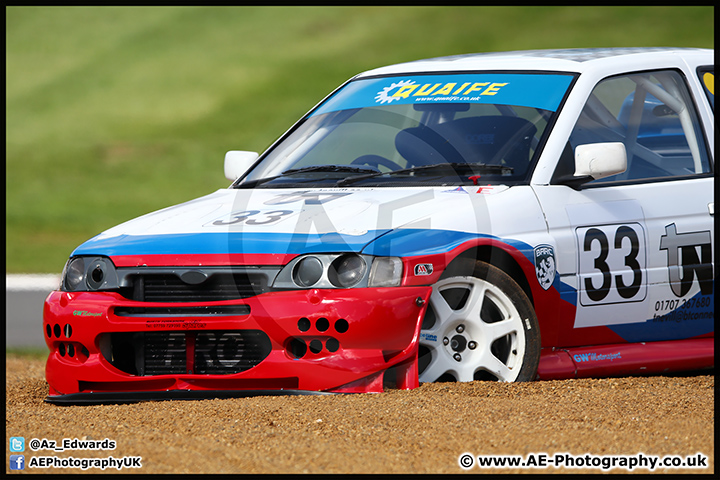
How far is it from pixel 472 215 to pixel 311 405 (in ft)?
4.13

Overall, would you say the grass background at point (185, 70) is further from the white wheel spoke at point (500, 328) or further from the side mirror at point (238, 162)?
the white wheel spoke at point (500, 328)

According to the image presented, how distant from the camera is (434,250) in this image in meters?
5.09

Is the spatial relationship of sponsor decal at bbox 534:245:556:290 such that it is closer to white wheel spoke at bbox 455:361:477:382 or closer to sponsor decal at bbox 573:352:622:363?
sponsor decal at bbox 573:352:622:363

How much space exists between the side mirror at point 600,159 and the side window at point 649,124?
521 mm

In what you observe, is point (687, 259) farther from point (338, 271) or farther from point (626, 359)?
point (338, 271)

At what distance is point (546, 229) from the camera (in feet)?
18.2

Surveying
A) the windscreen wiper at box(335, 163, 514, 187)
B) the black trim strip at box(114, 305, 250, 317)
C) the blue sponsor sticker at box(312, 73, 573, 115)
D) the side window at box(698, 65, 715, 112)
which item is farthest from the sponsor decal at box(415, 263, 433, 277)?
the side window at box(698, 65, 715, 112)

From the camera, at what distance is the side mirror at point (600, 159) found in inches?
217

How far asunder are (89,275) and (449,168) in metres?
1.95

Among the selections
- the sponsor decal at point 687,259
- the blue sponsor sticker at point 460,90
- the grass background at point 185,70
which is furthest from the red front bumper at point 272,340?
the grass background at point 185,70

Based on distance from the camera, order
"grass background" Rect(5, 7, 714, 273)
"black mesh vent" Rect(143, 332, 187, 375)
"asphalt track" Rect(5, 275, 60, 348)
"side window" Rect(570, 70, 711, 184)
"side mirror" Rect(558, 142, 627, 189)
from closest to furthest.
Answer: "black mesh vent" Rect(143, 332, 187, 375) → "side mirror" Rect(558, 142, 627, 189) → "side window" Rect(570, 70, 711, 184) → "asphalt track" Rect(5, 275, 60, 348) → "grass background" Rect(5, 7, 714, 273)

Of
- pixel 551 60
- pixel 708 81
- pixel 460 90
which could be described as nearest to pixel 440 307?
pixel 460 90

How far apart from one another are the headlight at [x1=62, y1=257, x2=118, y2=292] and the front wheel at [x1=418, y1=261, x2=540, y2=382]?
152cm

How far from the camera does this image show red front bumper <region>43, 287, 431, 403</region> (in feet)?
16.1
